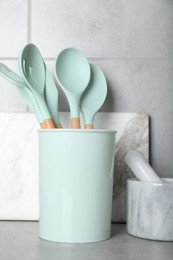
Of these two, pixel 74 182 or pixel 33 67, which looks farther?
pixel 33 67

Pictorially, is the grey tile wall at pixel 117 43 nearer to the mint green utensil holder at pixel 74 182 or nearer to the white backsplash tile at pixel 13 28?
the white backsplash tile at pixel 13 28

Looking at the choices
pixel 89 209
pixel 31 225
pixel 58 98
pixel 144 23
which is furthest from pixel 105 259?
pixel 144 23

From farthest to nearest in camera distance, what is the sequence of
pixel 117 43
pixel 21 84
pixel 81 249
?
pixel 117 43, pixel 21 84, pixel 81 249

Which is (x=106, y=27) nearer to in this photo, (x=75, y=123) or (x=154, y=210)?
(x=75, y=123)

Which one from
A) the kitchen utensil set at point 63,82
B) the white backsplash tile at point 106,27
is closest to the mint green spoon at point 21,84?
the kitchen utensil set at point 63,82

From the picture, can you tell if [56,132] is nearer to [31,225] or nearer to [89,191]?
[89,191]

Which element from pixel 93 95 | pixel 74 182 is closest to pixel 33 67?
pixel 93 95

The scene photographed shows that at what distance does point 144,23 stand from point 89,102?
0.21 meters

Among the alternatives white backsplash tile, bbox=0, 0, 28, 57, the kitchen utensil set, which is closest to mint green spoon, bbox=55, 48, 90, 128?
the kitchen utensil set

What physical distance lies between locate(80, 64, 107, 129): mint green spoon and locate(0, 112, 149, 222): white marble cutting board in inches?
2.2

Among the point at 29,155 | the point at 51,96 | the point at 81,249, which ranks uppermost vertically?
the point at 51,96

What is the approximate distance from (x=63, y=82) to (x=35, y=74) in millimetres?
58

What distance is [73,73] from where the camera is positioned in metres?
0.72

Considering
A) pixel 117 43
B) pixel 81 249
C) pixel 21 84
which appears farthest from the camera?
pixel 117 43
